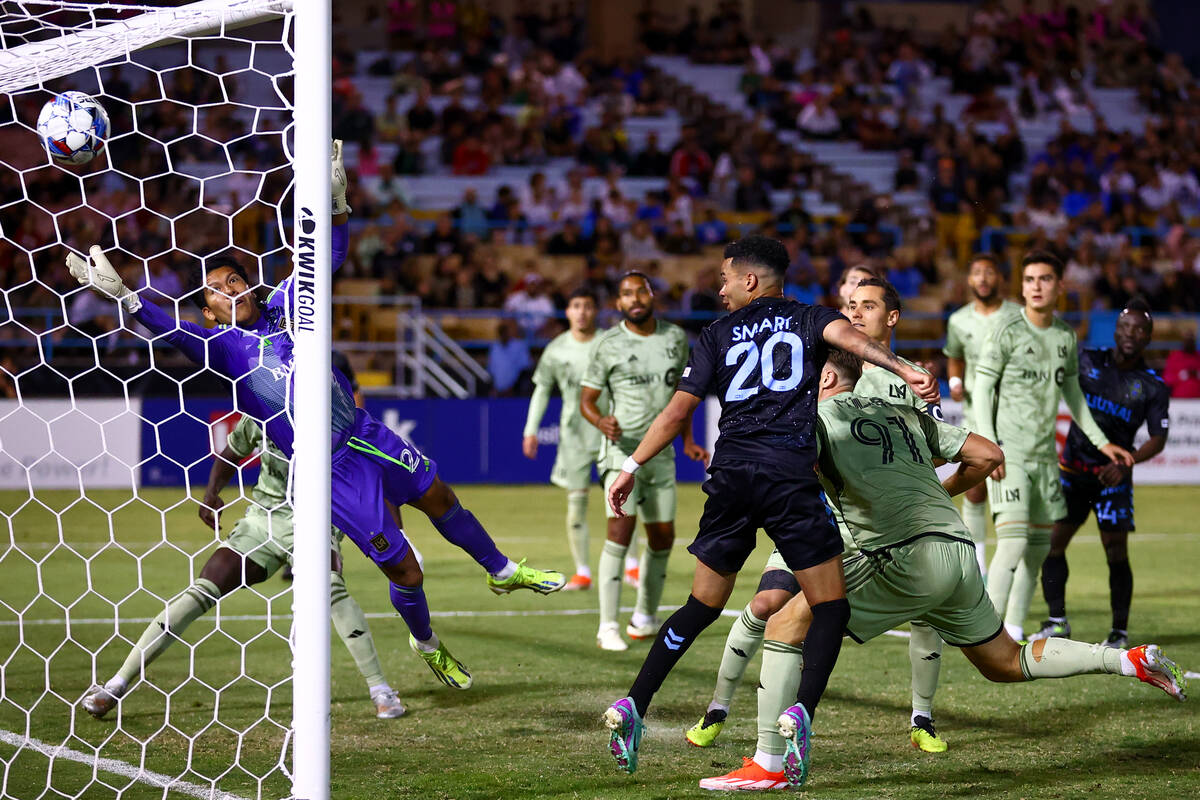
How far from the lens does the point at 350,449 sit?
6.06 m

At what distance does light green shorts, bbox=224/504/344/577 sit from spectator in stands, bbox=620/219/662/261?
16.0 meters

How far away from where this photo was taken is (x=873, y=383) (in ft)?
19.8

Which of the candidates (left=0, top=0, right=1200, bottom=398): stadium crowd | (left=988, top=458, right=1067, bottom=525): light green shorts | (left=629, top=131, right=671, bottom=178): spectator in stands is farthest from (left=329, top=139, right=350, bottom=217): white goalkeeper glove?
(left=629, top=131, right=671, bottom=178): spectator in stands

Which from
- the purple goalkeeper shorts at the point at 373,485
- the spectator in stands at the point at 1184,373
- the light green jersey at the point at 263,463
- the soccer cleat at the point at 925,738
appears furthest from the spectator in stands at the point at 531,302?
the soccer cleat at the point at 925,738

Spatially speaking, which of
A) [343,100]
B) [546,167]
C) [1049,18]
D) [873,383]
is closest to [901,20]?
[1049,18]

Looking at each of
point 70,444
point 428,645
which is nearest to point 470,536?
point 428,645

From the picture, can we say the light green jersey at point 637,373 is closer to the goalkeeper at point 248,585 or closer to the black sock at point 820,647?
the goalkeeper at point 248,585

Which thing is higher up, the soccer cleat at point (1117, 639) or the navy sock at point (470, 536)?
the navy sock at point (470, 536)

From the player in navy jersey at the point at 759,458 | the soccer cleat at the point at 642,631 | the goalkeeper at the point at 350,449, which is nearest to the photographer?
the player in navy jersey at the point at 759,458

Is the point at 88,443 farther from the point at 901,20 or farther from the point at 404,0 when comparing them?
the point at 901,20

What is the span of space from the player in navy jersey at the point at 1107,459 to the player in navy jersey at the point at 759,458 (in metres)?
3.85

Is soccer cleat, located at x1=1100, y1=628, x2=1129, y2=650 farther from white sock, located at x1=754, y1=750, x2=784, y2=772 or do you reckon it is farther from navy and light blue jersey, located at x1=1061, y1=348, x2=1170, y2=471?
white sock, located at x1=754, y1=750, x2=784, y2=772

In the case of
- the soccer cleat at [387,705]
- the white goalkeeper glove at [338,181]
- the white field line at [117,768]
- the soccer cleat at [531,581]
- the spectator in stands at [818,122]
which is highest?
the spectator in stands at [818,122]

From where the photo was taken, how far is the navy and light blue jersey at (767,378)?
505cm
